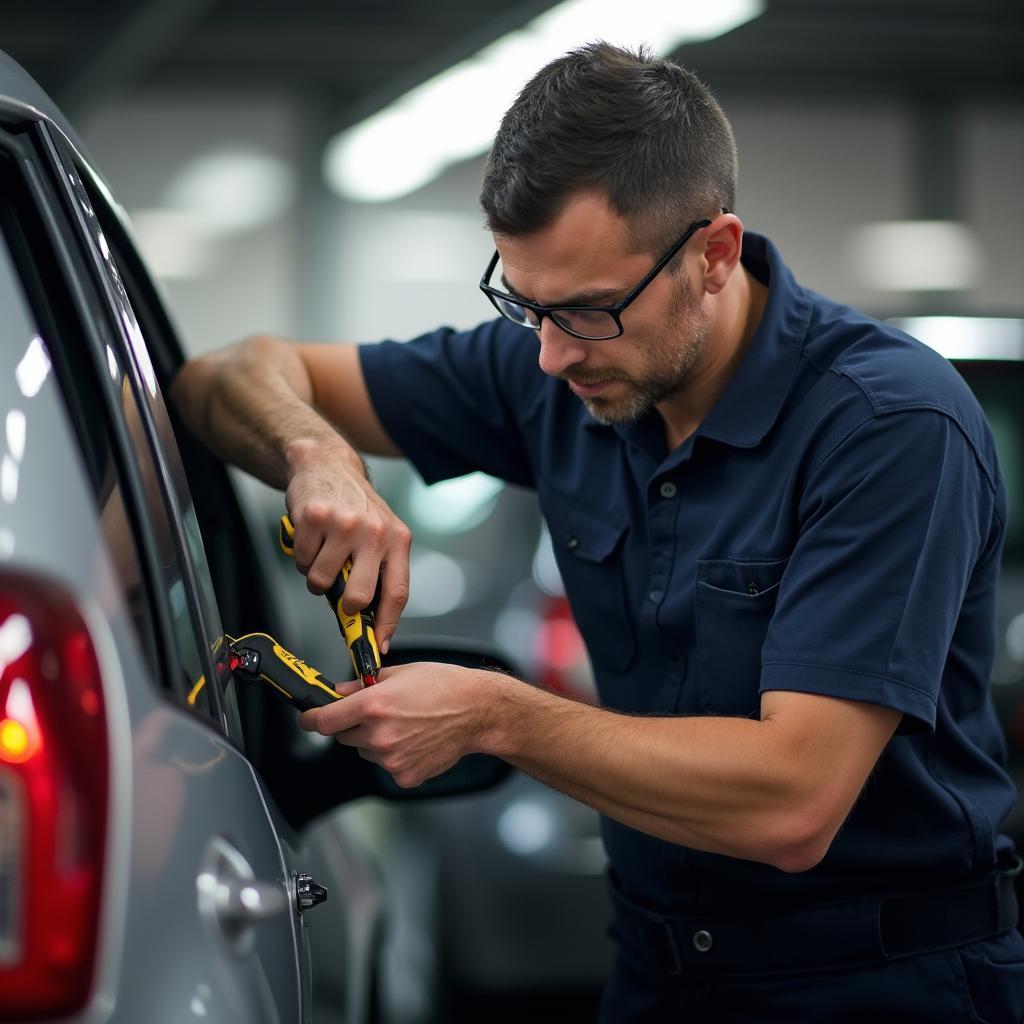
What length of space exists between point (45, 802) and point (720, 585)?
108 centimetres

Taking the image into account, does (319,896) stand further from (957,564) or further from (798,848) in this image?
(957,564)

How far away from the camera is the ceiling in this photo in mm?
9359

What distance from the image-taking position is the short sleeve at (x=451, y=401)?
2150 millimetres

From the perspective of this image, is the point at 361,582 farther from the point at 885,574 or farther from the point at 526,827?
the point at 526,827

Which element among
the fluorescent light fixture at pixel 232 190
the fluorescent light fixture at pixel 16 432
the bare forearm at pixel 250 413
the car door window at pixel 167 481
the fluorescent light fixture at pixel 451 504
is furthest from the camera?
the fluorescent light fixture at pixel 232 190

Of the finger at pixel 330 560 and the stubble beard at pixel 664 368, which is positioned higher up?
the stubble beard at pixel 664 368

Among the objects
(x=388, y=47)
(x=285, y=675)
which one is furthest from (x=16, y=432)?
(x=388, y=47)

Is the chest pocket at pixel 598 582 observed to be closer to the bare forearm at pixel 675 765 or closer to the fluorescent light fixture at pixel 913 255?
the bare forearm at pixel 675 765

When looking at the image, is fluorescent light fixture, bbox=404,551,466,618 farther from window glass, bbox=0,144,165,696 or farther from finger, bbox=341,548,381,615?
window glass, bbox=0,144,165,696

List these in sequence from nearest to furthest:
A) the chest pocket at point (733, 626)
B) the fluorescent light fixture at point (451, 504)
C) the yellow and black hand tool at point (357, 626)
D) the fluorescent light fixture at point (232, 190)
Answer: the yellow and black hand tool at point (357, 626), the chest pocket at point (733, 626), the fluorescent light fixture at point (451, 504), the fluorescent light fixture at point (232, 190)

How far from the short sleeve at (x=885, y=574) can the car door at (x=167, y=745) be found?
0.63 m

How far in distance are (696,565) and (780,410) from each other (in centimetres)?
22

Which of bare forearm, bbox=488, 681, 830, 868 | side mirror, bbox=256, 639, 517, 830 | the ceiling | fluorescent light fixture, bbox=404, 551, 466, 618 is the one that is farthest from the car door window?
the ceiling

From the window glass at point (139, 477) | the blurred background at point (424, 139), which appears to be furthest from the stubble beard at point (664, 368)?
the blurred background at point (424, 139)
